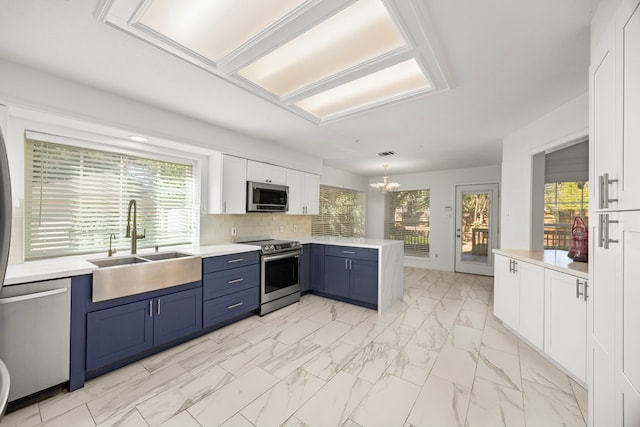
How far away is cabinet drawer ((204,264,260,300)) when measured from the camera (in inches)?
110

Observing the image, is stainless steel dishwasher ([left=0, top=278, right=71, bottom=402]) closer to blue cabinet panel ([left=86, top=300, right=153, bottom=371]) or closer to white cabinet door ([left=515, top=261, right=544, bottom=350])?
blue cabinet panel ([left=86, top=300, right=153, bottom=371])

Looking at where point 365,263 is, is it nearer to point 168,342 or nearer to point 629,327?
point 168,342

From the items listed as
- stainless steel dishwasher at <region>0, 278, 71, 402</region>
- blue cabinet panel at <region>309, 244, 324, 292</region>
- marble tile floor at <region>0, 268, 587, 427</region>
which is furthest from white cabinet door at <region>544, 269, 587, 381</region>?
stainless steel dishwasher at <region>0, 278, 71, 402</region>

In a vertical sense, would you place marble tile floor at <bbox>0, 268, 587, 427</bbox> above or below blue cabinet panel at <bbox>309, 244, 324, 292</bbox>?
below

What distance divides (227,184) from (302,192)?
141cm

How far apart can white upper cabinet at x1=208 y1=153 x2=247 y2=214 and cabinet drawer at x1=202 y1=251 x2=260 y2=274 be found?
628 millimetres

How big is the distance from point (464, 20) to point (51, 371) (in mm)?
3456

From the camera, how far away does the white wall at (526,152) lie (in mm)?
2477

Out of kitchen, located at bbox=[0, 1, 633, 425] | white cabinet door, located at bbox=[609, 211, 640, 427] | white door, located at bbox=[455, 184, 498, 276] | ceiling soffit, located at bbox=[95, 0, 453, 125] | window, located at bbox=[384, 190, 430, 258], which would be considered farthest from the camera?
window, located at bbox=[384, 190, 430, 258]

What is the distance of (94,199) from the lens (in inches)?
103

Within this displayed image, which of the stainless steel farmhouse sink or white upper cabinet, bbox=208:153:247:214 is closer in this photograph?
the stainless steel farmhouse sink

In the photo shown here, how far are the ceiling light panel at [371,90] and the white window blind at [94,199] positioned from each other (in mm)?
1866

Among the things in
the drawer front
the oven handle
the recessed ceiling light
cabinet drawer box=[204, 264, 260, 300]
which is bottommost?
the drawer front

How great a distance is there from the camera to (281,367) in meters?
2.20
